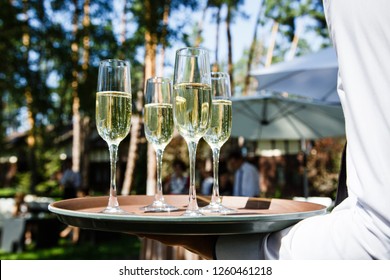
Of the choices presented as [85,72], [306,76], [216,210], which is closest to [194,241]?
[216,210]

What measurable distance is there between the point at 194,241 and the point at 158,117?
2.18ft

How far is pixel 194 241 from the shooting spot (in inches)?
50.5

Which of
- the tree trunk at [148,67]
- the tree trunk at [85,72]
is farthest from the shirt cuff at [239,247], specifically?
the tree trunk at [148,67]

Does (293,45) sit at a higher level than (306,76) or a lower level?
higher

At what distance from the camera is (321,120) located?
8172 mm

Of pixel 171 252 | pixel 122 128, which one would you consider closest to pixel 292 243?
pixel 122 128

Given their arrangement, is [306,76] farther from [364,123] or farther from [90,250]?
[364,123]

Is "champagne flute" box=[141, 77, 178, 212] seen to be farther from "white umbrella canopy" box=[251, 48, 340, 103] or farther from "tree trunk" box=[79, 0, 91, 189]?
"tree trunk" box=[79, 0, 91, 189]

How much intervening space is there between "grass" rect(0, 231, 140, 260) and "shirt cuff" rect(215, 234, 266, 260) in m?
6.97

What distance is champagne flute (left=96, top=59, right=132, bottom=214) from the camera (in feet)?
5.31

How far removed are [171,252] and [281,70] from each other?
359 cm

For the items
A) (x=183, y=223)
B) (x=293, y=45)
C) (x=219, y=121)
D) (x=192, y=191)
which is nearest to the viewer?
(x=183, y=223)

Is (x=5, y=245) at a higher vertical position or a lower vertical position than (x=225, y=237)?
lower
